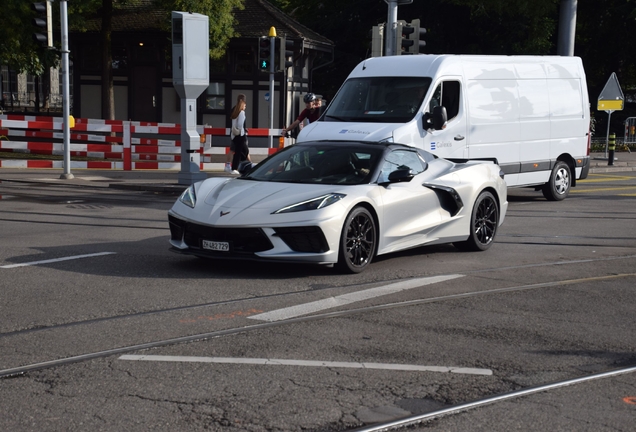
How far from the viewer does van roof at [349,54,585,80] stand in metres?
15.9

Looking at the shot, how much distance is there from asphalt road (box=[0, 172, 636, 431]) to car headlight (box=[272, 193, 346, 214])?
663mm

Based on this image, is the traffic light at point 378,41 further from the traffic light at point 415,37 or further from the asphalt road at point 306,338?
the asphalt road at point 306,338

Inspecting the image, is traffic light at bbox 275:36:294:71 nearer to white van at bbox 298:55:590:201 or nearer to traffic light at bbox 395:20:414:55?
traffic light at bbox 395:20:414:55

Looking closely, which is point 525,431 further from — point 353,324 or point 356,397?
point 353,324

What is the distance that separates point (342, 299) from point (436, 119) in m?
7.87

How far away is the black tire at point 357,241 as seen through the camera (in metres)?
8.89

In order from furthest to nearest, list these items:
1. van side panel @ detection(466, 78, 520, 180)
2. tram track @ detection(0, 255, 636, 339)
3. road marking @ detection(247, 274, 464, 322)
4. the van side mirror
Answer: van side panel @ detection(466, 78, 520, 180) → the van side mirror → road marking @ detection(247, 274, 464, 322) → tram track @ detection(0, 255, 636, 339)

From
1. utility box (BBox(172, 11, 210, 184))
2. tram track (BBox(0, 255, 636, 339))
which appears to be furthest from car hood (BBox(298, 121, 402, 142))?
tram track (BBox(0, 255, 636, 339))

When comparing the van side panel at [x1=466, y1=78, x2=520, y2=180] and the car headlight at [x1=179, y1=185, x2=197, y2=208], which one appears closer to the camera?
the car headlight at [x1=179, y1=185, x2=197, y2=208]

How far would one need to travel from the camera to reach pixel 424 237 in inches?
397

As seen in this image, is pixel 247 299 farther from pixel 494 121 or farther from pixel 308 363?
pixel 494 121

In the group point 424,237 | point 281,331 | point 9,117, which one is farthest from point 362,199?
point 9,117

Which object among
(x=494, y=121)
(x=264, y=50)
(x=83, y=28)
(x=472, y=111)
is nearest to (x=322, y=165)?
(x=472, y=111)

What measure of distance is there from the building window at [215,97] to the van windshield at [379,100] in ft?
78.8
